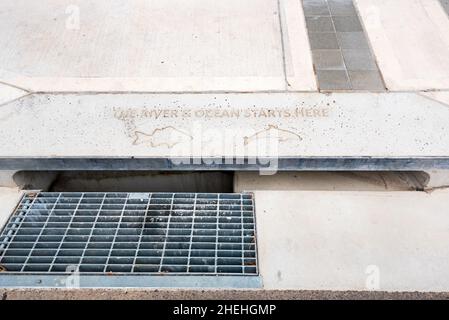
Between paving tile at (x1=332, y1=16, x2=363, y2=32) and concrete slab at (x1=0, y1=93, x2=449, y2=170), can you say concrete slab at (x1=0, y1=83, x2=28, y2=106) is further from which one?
paving tile at (x1=332, y1=16, x2=363, y2=32)

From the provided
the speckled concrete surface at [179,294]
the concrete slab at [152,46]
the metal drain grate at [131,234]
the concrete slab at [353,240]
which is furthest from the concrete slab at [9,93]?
the concrete slab at [353,240]

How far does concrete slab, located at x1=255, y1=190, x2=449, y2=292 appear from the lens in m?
2.84

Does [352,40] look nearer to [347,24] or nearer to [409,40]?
[347,24]

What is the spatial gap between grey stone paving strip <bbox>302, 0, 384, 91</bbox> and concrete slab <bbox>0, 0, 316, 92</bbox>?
0.50ft

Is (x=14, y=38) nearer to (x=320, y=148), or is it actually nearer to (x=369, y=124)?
(x=320, y=148)

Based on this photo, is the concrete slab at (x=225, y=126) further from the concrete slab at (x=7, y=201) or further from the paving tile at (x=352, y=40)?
the paving tile at (x=352, y=40)

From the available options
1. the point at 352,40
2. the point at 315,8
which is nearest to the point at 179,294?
the point at 352,40

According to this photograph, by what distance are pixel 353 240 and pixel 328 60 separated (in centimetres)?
224

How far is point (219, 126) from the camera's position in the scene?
3619 mm

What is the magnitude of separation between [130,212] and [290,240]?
53.4 inches

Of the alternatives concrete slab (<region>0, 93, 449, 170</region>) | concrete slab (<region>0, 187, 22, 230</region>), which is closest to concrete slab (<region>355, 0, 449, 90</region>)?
concrete slab (<region>0, 93, 449, 170</region>)

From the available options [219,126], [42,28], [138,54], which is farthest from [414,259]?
[42,28]

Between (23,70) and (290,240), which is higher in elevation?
(23,70)
